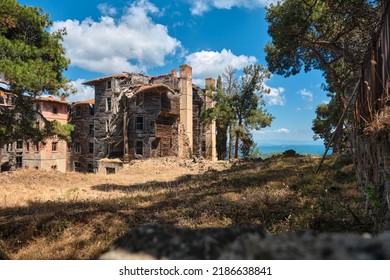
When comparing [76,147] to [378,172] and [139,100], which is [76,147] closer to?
[139,100]

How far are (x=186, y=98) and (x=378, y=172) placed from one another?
3336 cm

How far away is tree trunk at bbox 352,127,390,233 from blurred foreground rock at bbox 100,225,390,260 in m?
3.13

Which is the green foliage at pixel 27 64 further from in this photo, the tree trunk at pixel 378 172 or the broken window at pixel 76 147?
the broken window at pixel 76 147

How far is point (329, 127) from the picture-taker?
112 feet

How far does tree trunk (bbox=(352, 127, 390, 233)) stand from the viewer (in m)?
3.93

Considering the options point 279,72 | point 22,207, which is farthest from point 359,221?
point 279,72

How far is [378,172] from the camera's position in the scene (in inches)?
175

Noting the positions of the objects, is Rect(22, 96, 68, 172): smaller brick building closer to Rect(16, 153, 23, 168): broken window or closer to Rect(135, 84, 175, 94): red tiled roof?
Rect(16, 153, 23, 168): broken window

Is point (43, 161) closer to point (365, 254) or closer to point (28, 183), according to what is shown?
point (28, 183)

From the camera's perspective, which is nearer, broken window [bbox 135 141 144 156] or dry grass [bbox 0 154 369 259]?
dry grass [bbox 0 154 369 259]

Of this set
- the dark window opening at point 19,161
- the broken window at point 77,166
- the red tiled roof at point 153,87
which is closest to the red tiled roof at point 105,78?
the red tiled roof at point 153,87

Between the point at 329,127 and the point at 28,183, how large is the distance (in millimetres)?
33011

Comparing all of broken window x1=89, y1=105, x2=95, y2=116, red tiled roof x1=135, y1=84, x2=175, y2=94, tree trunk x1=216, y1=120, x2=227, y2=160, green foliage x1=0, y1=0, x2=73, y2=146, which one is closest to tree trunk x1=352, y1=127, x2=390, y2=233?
green foliage x1=0, y1=0, x2=73, y2=146

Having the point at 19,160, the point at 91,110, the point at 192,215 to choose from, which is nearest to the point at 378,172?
the point at 192,215
